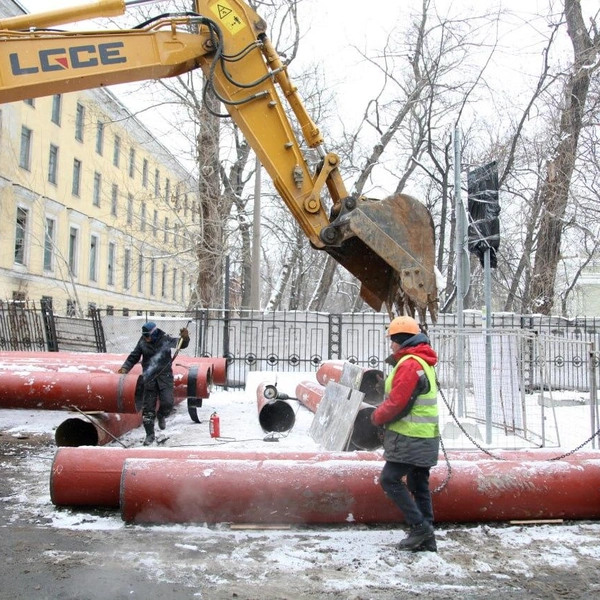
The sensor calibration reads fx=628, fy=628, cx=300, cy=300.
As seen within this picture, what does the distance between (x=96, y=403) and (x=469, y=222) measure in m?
6.15

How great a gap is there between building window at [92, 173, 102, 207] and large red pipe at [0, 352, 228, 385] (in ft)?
91.4

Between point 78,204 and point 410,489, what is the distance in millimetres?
34609

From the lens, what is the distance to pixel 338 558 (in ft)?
15.4

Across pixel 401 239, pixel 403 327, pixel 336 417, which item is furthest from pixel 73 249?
pixel 403 327

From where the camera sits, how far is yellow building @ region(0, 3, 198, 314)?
24658 mm

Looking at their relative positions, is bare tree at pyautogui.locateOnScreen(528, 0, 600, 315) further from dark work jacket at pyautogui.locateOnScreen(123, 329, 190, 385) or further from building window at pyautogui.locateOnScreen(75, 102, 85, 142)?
building window at pyautogui.locateOnScreen(75, 102, 85, 142)

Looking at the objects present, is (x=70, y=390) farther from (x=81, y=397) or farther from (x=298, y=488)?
(x=298, y=488)

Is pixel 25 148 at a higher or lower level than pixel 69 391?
higher

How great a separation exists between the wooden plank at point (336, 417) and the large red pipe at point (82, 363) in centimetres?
297

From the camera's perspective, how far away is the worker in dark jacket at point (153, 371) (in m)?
8.66

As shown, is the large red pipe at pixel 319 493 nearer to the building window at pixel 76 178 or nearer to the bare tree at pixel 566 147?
the bare tree at pixel 566 147

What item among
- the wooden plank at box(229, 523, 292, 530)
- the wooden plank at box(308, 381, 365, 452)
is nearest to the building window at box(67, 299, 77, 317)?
the wooden plank at box(308, 381, 365, 452)

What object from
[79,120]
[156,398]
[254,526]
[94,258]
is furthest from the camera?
[94,258]

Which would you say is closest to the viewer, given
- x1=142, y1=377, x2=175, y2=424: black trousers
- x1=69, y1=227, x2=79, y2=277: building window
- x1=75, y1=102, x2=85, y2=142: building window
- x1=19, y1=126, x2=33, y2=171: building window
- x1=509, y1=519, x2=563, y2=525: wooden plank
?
x1=509, y1=519, x2=563, y2=525: wooden plank
